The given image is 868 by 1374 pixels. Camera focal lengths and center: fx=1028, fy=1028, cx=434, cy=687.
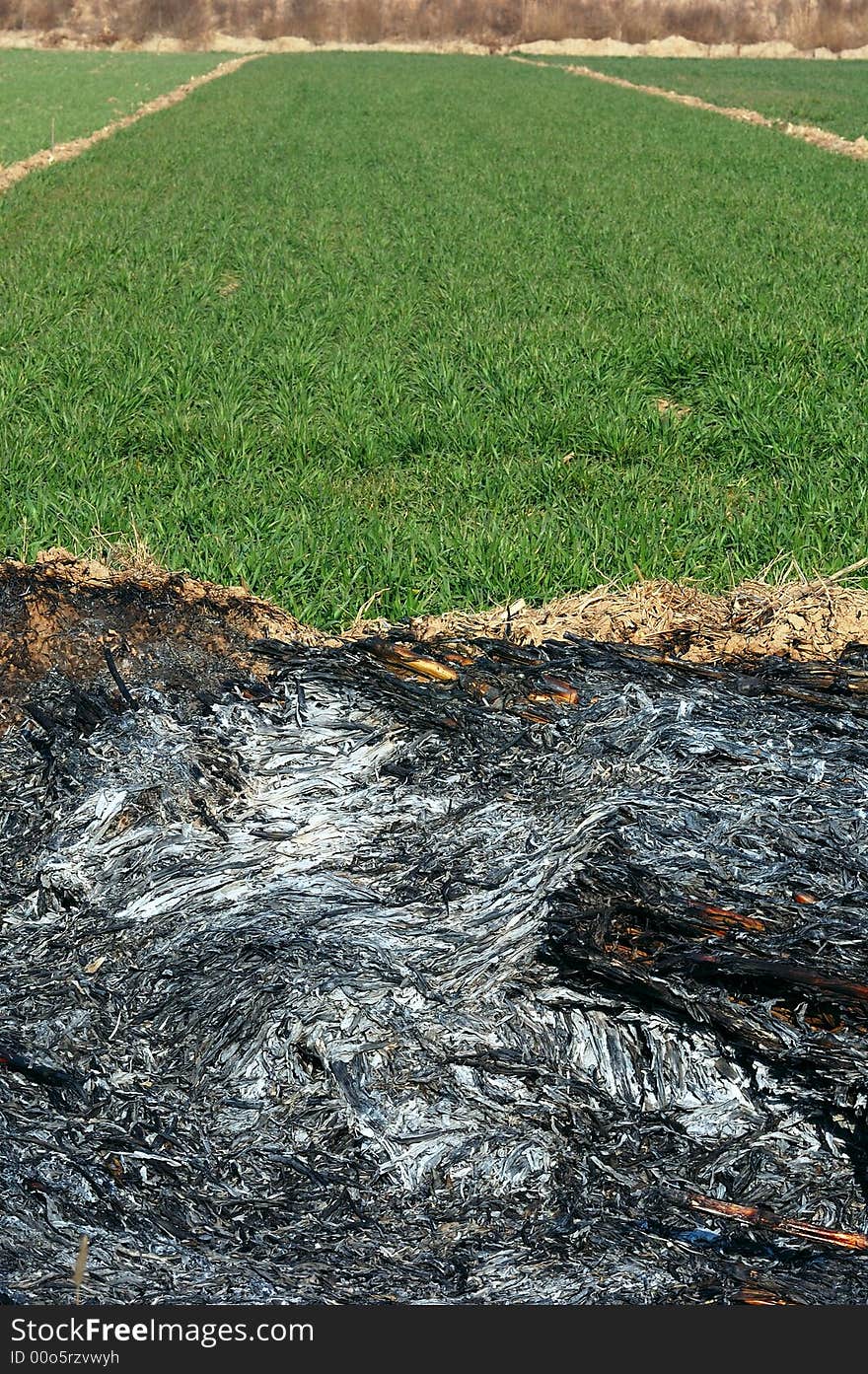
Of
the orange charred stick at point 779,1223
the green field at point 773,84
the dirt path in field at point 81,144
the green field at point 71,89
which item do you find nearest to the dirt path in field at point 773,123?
the green field at point 773,84

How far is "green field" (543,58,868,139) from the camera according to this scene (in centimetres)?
2233

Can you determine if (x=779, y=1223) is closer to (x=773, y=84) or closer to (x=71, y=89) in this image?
(x=71, y=89)

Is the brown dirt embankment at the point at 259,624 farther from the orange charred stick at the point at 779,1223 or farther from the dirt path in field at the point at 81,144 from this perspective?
the dirt path in field at the point at 81,144

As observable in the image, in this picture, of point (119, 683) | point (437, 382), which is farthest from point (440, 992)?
point (437, 382)

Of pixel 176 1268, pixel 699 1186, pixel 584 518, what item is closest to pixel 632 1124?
pixel 699 1186

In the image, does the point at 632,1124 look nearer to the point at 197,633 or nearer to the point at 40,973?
the point at 40,973

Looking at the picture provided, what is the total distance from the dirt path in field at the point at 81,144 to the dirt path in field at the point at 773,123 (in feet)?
38.0

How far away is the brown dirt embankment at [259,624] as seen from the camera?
3.52m

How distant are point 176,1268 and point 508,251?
8.44 m

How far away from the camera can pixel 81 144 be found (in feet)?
56.5

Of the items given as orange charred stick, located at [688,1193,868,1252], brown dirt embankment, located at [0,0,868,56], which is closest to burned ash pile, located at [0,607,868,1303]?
orange charred stick, located at [688,1193,868,1252]

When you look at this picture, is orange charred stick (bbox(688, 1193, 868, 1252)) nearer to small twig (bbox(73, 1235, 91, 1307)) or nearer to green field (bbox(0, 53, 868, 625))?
small twig (bbox(73, 1235, 91, 1307))

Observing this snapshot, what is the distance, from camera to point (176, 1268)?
2.00 m

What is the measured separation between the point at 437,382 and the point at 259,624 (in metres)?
2.54
